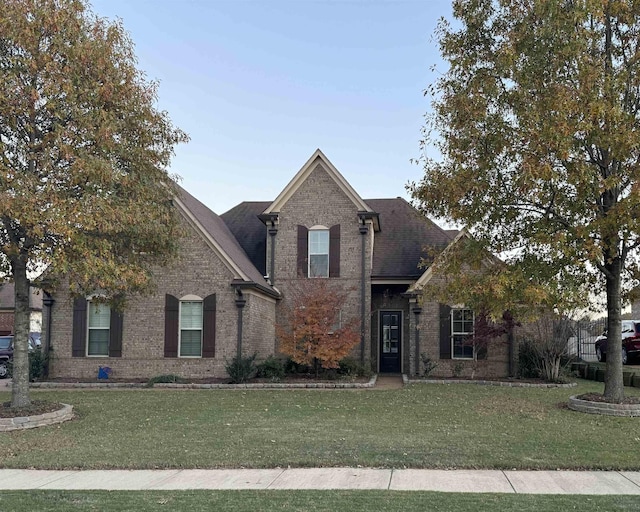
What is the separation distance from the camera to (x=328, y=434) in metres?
10.3

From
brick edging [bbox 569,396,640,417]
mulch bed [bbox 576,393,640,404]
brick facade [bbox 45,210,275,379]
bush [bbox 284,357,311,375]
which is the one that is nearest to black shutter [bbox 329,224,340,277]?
brick facade [bbox 45,210,275,379]

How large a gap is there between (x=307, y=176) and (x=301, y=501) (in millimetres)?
16281

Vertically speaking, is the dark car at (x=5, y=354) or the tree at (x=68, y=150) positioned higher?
the tree at (x=68, y=150)

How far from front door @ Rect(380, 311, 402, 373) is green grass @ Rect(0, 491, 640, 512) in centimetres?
1602

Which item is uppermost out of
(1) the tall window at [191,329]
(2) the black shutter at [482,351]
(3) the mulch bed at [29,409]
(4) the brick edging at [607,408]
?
(1) the tall window at [191,329]

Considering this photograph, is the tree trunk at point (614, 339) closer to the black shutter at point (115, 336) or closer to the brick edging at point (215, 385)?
the brick edging at point (215, 385)

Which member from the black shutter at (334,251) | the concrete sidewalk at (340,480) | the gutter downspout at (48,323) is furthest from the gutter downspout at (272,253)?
the concrete sidewalk at (340,480)

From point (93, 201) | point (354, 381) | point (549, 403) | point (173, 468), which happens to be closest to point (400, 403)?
point (549, 403)

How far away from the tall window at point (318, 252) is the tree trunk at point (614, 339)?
10110mm

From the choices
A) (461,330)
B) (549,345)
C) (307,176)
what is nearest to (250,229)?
(307,176)

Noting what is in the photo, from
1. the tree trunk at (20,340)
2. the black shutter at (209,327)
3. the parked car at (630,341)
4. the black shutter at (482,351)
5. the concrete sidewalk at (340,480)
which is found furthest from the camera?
the parked car at (630,341)

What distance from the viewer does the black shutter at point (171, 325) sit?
62.3ft

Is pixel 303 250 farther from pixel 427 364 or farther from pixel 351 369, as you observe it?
pixel 427 364

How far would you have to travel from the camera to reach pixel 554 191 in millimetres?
12516
